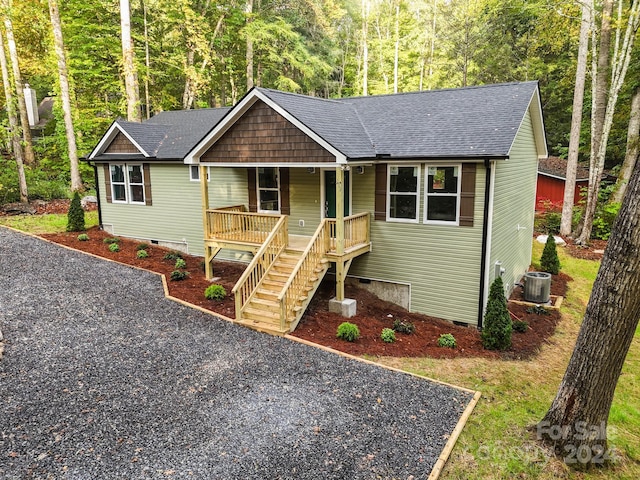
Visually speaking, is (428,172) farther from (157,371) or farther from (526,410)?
(157,371)

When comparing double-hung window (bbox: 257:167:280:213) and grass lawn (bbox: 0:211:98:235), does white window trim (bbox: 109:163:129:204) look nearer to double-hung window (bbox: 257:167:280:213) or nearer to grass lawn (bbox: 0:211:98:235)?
grass lawn (bbox: 0:211:98:235)

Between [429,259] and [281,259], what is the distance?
3.90m

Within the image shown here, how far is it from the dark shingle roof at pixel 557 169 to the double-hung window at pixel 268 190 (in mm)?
19899

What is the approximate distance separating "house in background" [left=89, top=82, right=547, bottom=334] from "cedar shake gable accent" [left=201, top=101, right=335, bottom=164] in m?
0.03

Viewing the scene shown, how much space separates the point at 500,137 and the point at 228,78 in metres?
26.5

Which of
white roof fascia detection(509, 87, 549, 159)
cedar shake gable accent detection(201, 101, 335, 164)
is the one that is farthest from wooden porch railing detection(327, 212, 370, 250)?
white roof fascia detection(509, 87, 549, 159)

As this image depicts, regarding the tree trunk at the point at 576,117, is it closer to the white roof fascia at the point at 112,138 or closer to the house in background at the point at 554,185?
the house in background at the point at 554,185

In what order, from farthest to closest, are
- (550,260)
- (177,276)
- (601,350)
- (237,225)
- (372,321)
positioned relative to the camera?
(550,260), (237,225), (177,276), (372,321), (601,350)

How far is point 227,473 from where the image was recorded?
17.6ft

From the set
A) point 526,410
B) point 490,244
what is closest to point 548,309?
point 490,244

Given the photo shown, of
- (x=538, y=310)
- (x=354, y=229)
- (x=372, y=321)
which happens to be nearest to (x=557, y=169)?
(x=538, y=310)

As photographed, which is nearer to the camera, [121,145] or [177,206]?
[177,206]

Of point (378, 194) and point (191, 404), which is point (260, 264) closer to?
point (378, 194)

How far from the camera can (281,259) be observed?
11539mm
